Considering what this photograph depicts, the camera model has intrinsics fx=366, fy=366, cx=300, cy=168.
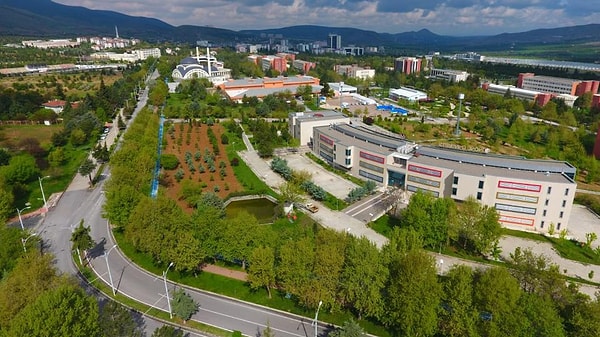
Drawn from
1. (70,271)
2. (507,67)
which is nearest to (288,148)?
(70,271)

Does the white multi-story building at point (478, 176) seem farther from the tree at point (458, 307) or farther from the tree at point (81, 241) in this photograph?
the tree at point (81, 241)

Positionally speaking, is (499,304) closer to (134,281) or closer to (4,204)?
(134,281)

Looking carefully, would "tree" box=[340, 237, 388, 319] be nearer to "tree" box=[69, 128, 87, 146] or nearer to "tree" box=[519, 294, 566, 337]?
"tree" box=[519, 294, 566, 337]

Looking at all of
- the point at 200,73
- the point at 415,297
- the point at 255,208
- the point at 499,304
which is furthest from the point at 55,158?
the point at 200,73

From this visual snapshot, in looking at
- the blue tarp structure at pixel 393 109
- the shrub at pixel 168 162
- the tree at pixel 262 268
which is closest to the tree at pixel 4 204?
the shrub at pixel 168 162

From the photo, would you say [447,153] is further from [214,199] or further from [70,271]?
[70,271]
